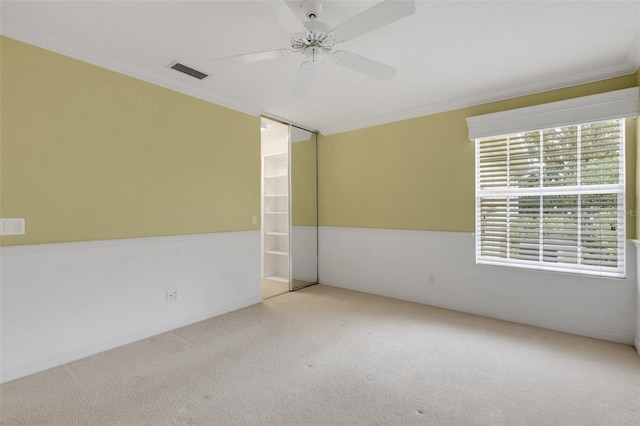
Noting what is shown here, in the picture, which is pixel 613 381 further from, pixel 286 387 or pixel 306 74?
pixel 306 74

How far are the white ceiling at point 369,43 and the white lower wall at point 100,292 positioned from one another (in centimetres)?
158

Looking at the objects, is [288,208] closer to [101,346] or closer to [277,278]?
[277,278]

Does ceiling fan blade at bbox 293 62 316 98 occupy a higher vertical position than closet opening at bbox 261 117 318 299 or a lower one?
higher

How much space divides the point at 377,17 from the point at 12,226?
2.80 metres

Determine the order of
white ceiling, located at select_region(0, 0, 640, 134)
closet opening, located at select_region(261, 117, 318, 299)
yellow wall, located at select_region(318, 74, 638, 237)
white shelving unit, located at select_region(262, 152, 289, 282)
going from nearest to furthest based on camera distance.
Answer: white ceiling, located at select_region(0, 0, 640, 134) < yellow wall, located at select_region(318, 74, 638, 237) < closet opening, located at select_region(261, 117, 318, 299) < white shelving unit, located at select_region(262, 152, 289, 282)

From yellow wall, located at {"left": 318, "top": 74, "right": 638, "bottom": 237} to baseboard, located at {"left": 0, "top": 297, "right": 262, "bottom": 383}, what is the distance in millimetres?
2253

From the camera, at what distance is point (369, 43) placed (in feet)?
8.07

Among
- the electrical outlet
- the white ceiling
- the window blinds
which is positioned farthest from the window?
the electrical outlet

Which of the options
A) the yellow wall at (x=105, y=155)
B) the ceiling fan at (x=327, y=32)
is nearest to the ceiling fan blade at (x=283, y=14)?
the ceiling fan at (x=327, y=32)

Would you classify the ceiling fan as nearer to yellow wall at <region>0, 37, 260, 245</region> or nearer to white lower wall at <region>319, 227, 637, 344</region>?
yellow wall at <region>0, 37, 260, 245</region>

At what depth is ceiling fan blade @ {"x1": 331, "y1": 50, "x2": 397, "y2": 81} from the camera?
2115 mm

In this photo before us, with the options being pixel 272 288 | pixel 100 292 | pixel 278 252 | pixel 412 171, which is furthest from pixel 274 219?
pixel 100 292

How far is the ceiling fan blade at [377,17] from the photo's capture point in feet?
5.20

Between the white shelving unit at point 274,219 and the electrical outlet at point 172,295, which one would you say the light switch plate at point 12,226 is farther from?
the white shelving unit at point 274,219
